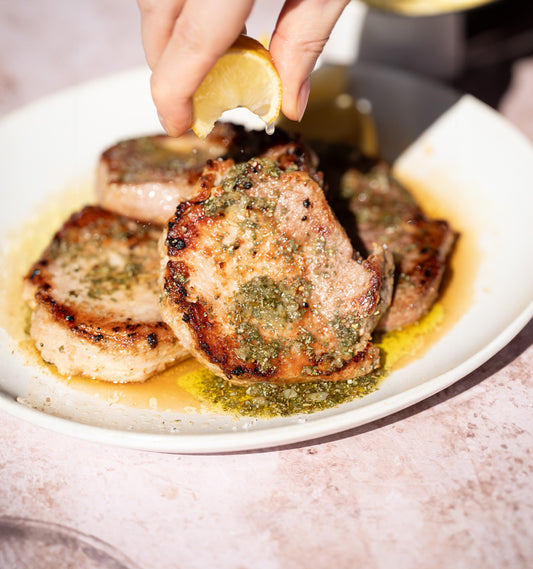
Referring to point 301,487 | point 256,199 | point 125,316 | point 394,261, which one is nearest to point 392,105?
point 394,261

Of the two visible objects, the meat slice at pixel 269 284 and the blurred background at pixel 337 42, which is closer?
the meat slice at pixel 269 284

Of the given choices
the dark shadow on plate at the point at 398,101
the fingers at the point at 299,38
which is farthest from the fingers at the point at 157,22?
the dark shadow on plate at the point at 398,101

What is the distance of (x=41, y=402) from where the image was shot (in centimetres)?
338

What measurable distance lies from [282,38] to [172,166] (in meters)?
1.52

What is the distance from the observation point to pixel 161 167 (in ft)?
14.5

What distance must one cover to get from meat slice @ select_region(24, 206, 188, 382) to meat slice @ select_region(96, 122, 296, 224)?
0.15 meters

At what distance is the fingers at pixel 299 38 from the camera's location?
3014 mm

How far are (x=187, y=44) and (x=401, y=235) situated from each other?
2088 millimetres

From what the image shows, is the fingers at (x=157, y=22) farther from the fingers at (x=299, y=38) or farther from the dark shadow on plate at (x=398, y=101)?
the dark shadow on plate at (x=398, y=101)

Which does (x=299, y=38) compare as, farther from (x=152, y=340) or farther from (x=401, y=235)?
(x=152, y=340)

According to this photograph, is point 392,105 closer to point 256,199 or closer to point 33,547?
point 256,199

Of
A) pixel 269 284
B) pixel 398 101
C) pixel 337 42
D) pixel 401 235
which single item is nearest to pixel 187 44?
pixel 269 284

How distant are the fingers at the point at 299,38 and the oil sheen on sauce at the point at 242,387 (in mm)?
1529

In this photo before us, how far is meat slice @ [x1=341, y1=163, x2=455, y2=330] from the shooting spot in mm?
3838
